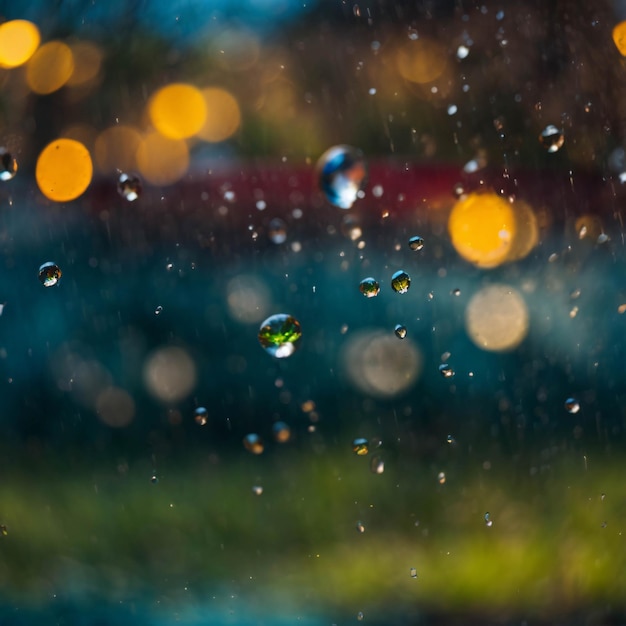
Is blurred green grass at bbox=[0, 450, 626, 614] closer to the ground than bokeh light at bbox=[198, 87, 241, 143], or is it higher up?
closer to the ground

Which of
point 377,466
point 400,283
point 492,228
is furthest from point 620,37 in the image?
point 377,466

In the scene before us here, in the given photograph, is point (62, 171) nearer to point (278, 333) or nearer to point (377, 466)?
point (278, 333)

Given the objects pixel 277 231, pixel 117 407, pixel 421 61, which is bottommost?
pixel 117 407

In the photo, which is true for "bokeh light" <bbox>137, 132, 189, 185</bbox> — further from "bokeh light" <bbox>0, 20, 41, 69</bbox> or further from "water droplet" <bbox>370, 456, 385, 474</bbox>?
"water droplet" <bbox>370, 456, 385, 474</bbox>

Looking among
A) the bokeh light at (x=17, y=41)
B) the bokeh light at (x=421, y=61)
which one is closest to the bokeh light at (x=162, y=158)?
the bokeh light at (x=17, y=41)

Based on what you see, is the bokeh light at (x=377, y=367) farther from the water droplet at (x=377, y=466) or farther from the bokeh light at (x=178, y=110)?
the bokeh light at (x=178, y=110)

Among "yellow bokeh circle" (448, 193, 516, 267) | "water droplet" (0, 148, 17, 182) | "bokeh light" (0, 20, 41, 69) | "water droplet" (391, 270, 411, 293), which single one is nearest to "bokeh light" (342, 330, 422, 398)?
"yellow bokeh circle" (448, 193, 516, 267)
